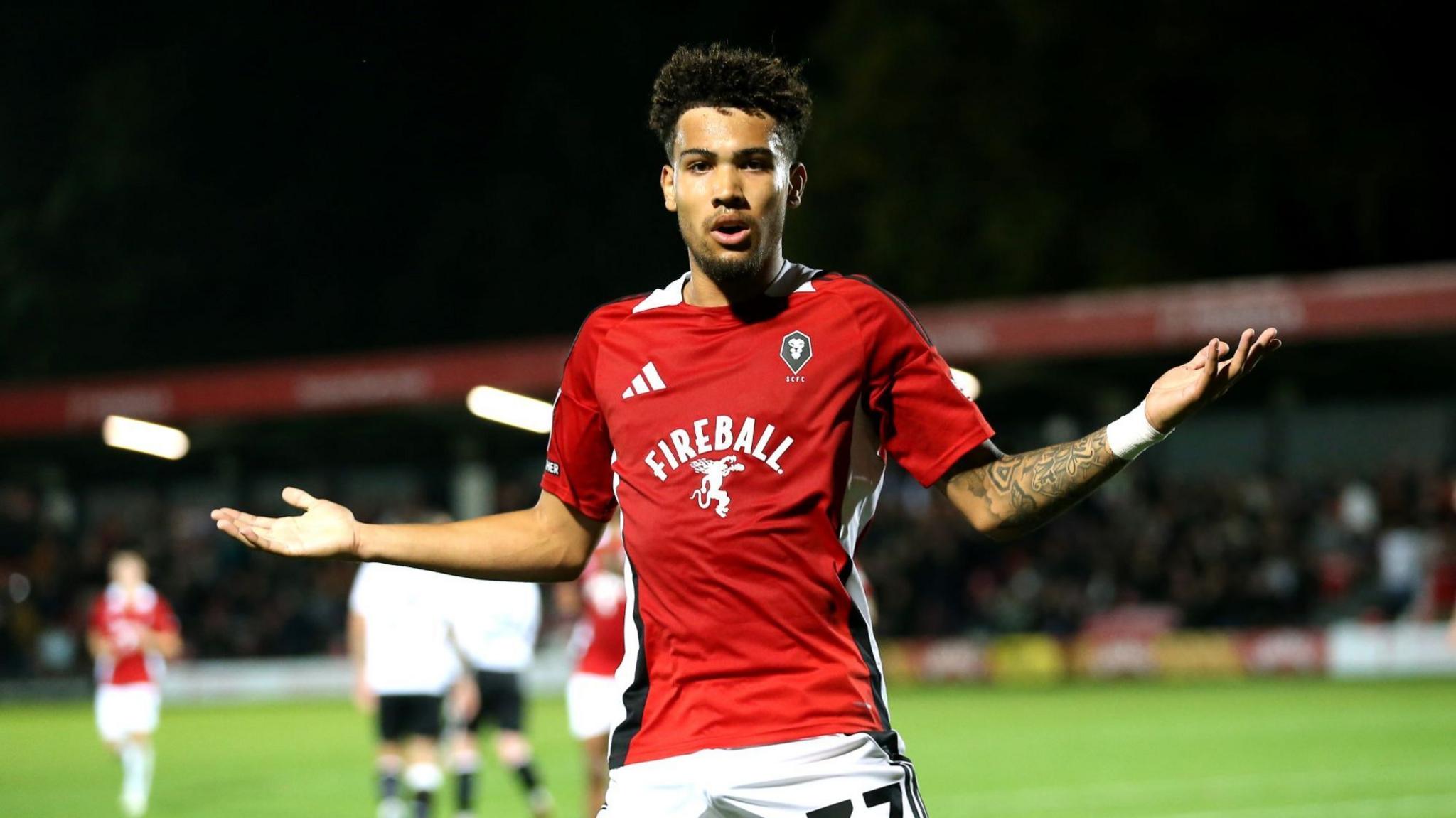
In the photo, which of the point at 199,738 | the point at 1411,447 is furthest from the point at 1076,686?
the point at 199,738

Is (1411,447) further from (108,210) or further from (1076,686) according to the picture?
(108,210)

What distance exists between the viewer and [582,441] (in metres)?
4.48

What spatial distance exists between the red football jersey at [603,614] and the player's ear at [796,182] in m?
7.75

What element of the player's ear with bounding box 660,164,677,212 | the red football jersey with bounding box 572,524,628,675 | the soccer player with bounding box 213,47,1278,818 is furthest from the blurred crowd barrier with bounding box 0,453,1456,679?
the player's ear with bounding box 660,164,677,212

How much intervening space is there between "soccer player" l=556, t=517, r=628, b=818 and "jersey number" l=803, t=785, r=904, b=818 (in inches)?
303

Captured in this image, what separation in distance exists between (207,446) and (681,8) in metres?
14.5

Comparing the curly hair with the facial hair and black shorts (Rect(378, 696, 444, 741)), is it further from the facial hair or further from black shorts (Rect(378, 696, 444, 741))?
black shorts (Rect(378, 696, 444, 741))

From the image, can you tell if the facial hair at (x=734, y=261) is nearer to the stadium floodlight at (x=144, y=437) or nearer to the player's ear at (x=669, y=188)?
the player's ear at (x=669, y=188)

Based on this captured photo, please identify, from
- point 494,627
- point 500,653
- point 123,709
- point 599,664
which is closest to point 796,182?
point 599,664

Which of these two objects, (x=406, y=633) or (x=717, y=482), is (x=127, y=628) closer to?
(x=406, y=633)

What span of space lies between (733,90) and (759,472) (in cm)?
78

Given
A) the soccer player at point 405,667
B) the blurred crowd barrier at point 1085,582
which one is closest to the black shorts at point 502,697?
the soccer player at point 405,667

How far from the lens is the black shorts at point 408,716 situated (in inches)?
515

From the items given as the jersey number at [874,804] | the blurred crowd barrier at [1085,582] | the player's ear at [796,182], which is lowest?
the jersey number at [874,804]
